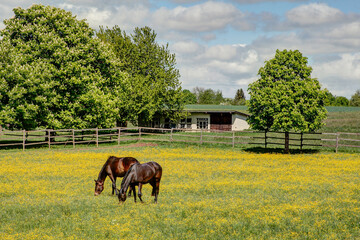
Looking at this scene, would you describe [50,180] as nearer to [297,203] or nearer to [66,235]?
[66,235]

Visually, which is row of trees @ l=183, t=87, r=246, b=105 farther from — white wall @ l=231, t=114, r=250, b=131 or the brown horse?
the brown horse

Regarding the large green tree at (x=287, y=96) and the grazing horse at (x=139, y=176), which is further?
the large green tree at (x=287, y=96)

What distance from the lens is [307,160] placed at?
26.8 m

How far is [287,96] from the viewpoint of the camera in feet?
93.8

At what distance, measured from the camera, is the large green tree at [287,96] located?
2839 centimetres

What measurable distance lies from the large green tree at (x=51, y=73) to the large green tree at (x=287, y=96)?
16.9 meters

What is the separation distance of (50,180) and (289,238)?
13.2m

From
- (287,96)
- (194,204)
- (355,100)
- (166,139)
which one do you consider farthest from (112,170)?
(355,100)

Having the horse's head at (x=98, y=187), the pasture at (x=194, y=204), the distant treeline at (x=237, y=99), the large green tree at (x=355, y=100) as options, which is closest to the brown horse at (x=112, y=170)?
the horse's head at (x=98, y=187)

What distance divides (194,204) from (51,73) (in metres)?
27.2

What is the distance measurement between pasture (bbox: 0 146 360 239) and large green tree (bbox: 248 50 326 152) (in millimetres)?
5381

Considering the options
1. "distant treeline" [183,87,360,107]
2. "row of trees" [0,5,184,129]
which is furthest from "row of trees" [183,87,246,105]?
"row of trees" [0,5,184,129]

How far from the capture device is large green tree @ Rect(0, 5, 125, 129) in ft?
105

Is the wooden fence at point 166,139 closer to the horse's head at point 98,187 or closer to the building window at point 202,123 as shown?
the building window at point 202,123
